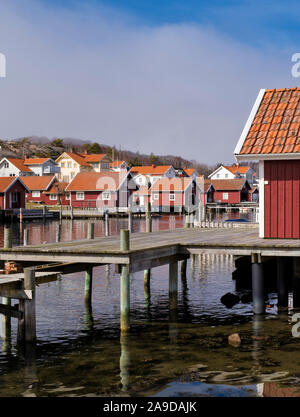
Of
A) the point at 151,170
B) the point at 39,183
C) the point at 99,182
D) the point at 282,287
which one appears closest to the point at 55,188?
the point at 39,183

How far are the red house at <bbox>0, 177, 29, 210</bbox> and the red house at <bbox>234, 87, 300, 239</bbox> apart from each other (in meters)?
58.2

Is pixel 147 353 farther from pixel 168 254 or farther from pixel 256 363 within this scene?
pixel 168 254

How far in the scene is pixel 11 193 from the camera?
7594 centimetres

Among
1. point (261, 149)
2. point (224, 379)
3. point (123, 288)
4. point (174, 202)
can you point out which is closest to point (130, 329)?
point (123, 288)

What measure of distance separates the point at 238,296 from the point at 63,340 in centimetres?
812

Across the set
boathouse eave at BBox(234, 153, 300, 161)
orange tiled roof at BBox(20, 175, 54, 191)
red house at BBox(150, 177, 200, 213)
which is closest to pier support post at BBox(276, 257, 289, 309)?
boathouse eave at BBox(234, 153, 300, 161)

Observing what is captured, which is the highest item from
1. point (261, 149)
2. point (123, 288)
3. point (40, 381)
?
point (261, 149)

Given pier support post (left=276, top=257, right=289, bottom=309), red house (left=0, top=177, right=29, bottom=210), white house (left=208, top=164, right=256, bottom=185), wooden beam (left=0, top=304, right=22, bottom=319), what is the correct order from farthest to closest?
1. white house (left=208, top=164, right=256, bottom=185)
2. red house (left=0, top=177, right=29, bottom=210)
3. pier support post (left=276, top=257, right=289, bottom=309)
4. wooden beam (left=0, top=304, right=22, bottom=319)

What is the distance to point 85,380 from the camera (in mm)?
12867

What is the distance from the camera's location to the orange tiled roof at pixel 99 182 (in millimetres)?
91500

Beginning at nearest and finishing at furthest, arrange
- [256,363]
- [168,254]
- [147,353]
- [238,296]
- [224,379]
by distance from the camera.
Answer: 1. [224,379]
2. [256,363]
3. [147,353]
4. [168,254]
5. [238,296]

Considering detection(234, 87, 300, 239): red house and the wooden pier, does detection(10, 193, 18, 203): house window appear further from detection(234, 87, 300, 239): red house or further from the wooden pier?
detection(234, 87, 300, 239): red house

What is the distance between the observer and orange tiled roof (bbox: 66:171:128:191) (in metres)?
91.5

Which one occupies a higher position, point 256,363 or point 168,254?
point 168,254
